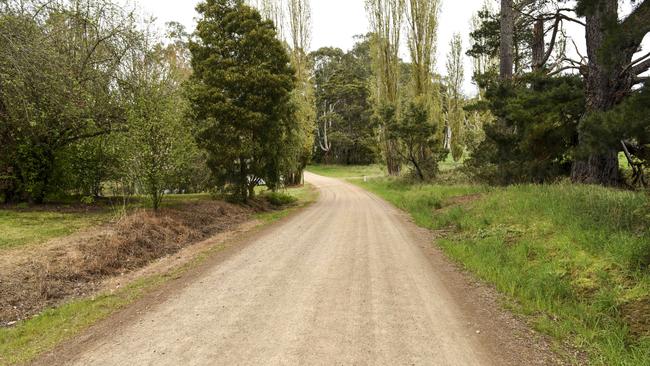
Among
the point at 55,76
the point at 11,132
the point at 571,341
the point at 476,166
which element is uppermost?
the point at 55,76

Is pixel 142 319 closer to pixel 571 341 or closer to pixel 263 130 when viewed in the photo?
pixel 571 341

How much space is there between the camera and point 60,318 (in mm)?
5270

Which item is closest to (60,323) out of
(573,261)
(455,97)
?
(573,261)

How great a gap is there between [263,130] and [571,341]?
14.8 metres

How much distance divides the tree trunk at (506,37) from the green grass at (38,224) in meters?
16.0

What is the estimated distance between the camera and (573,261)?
5824 millimetres

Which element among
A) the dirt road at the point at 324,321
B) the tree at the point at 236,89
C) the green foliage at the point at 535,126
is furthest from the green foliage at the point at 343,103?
the dirt road at the point at 324,321

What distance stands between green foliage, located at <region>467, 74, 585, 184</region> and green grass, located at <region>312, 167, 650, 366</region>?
2519mm

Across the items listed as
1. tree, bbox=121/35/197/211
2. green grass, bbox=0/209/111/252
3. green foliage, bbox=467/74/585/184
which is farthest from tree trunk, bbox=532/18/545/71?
green grass, bbox=0/209/111/252

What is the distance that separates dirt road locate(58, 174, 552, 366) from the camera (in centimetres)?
389

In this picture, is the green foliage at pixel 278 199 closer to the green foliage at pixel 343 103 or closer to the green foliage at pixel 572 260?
the green foliage at pixel 572 260

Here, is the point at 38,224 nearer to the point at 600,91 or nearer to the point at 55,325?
the point at 55,325

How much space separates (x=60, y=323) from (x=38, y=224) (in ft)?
20.5

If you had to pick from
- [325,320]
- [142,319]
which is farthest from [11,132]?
[325,320]
